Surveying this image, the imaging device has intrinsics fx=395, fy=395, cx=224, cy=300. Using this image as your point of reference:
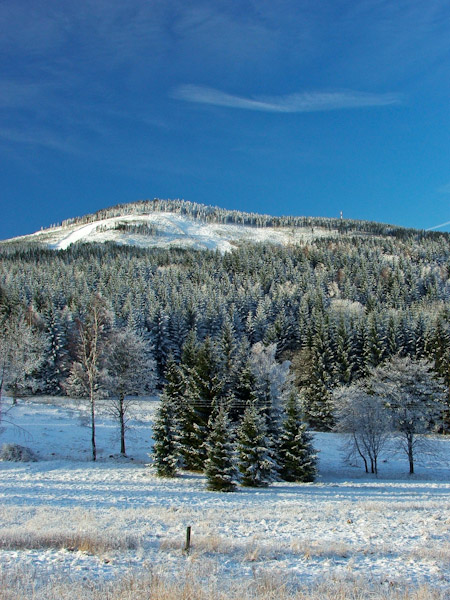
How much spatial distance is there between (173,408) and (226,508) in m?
12.4

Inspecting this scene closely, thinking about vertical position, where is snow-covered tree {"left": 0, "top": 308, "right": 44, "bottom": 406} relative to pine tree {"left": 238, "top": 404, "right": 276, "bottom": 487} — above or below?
above

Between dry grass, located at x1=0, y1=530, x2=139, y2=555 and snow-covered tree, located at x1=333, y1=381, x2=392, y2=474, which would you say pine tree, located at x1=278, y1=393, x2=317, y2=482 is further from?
dry grass, located at x1=0, y1=530, x2=139, y2=555

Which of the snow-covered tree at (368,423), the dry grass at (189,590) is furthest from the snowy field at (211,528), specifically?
the snow-covered tree at (368,423)

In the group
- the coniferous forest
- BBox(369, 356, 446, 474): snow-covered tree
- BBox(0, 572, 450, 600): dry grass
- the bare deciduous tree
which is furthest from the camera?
BBox(369, 356, 446, 474): snow-covered tree

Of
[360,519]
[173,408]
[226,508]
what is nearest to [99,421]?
[173,408]

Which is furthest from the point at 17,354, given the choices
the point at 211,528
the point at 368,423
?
the point at 211,528

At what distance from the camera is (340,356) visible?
67750 mm

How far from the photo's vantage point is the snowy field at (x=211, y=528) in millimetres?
8891

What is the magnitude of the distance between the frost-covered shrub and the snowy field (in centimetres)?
82

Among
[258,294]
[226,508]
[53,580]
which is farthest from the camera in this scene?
[258,294]

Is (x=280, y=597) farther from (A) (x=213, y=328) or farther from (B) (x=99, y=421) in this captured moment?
(A) (x=213, y=328)

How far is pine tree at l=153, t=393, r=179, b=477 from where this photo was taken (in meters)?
27.2

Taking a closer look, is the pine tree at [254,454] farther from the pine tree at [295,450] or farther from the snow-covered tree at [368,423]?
the snow-covered tree at [368,423]

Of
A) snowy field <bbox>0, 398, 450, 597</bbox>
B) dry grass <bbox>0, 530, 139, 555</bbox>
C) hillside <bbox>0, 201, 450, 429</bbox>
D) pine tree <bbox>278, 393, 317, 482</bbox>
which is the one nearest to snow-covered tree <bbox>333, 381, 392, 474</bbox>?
snowy field <bbox>0, 398, 450, 597</bbox>
